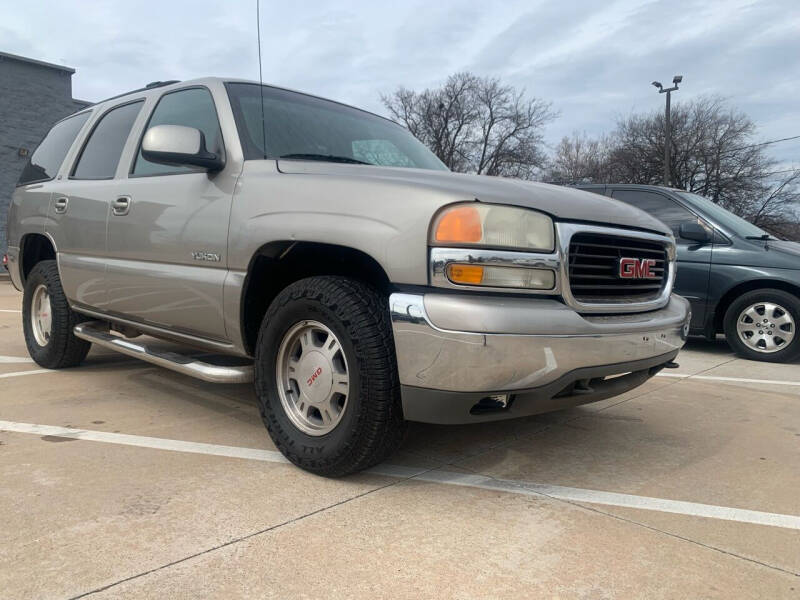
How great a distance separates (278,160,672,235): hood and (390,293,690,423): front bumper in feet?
1.26

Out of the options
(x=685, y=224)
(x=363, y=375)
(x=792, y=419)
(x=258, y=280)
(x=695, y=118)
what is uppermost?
(x=695, y=118)

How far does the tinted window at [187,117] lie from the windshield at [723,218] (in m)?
5.11

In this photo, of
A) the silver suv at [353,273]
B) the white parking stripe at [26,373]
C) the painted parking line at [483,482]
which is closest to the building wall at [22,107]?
the white parking stripe at [26,373]

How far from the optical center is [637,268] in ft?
9.30

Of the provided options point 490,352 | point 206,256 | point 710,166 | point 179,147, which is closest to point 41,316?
point 206,256

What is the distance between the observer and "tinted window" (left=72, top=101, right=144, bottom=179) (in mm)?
4059

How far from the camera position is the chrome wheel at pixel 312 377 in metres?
2.62

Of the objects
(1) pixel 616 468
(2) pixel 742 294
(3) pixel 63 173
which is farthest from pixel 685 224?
(3) pixel 63 173

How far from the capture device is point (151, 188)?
349 centimetres

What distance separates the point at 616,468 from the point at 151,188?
2.85 metres

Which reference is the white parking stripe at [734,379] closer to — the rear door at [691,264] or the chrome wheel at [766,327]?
the chrome wheel at [766,327]

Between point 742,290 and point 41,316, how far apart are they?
632 centimetres

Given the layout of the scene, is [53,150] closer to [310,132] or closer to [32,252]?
[32,252]

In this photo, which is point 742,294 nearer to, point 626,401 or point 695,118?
point 626,401
